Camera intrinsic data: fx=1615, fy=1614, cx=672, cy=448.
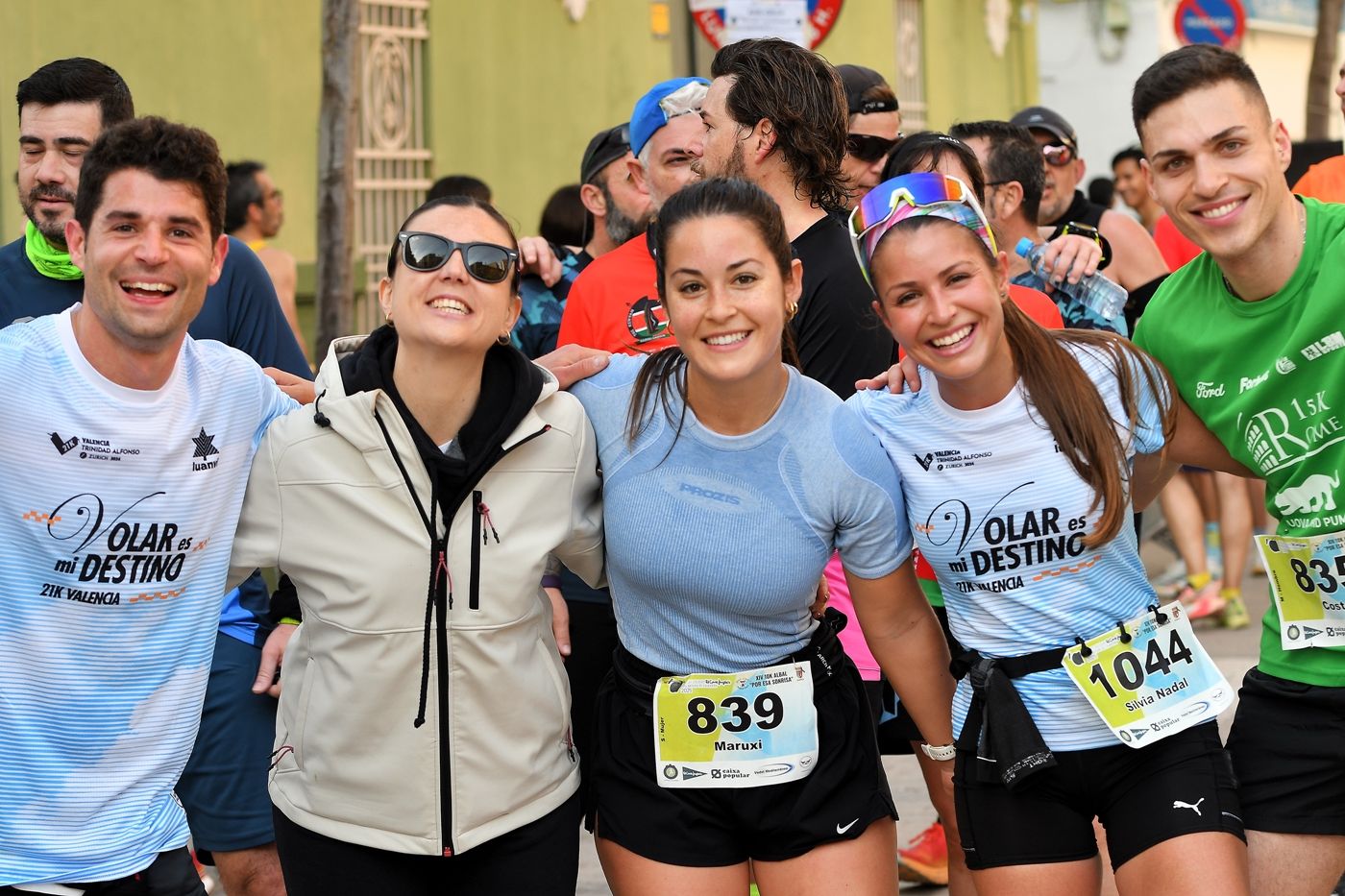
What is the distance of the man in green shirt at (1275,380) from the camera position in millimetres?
3455

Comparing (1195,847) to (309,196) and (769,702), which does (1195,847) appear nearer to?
(769,702)

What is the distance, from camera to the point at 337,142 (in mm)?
8102

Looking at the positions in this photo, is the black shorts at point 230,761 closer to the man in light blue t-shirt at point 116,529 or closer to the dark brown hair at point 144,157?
the man in light blue t-shirt at point 116,529

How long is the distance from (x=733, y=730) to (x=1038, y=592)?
692 mm

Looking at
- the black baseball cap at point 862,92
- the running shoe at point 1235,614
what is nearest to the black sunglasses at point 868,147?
the black baseball cap at point 862,92

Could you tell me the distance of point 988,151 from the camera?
528cm

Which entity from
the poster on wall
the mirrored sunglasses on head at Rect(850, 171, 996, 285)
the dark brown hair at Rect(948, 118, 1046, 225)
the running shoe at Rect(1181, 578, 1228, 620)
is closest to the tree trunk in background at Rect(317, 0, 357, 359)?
the poster on wall

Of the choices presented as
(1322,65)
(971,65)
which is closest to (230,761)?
(1322,65)

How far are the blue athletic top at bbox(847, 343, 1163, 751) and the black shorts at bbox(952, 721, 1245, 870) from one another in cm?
7

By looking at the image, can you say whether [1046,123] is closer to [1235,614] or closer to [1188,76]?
[1235,614]

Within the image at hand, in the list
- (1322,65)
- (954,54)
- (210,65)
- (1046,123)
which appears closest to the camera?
(1046,123)

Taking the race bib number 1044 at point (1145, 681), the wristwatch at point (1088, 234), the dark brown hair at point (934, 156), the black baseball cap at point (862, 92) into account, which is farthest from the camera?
the black baseball cap at point (862, 92)

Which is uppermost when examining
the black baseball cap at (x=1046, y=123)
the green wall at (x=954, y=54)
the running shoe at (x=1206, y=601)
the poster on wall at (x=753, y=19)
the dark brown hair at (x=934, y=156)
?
the green wall at (x=954, y=54)

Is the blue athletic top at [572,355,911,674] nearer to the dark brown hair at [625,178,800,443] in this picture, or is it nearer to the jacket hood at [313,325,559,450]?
the dark brown hair at [625,178,800,443]
